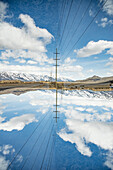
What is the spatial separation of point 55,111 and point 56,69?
11416 mm

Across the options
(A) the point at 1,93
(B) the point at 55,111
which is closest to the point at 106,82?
(B) the point at 55,111

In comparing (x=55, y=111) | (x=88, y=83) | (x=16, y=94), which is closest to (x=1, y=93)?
(x=16, y=94)

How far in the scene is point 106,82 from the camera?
44.7ft

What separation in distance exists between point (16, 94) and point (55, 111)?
10709 millimetres

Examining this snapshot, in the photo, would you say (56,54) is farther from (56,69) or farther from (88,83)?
(88,83)

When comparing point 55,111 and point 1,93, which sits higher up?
point 1,93

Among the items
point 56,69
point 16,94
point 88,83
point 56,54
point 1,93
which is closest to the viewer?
point 1,93

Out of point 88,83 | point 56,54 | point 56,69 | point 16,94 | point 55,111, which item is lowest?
point 55,111

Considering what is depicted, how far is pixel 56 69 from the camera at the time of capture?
83.5 feet

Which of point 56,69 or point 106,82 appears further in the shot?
point 56,69

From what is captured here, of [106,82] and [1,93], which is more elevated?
[106,82]

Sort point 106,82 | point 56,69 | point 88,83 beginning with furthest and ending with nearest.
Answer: point 56,69, point 88,83, point 106,82

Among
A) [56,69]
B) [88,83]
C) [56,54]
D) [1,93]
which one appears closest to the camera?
[1,93]

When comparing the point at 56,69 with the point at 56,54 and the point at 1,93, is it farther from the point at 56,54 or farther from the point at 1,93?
the point at 1,93
